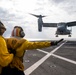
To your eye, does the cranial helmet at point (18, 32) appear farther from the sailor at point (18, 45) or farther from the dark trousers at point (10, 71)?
the dark trousers at point (10, 71)

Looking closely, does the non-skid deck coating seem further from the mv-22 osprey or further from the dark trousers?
the mv-22 osprey

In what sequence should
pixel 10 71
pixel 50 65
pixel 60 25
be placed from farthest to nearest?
pixel 60 25 < pixel 50 65 < pixel 10 71

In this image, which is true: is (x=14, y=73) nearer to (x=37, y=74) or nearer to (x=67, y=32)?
(x=37, y=74)

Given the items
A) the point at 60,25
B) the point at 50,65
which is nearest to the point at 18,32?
the point at 50,65

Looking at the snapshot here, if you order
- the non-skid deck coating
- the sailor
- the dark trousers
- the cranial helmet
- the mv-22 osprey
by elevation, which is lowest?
the mv-22 osprey

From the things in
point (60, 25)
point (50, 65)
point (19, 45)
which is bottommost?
point (60, 25)

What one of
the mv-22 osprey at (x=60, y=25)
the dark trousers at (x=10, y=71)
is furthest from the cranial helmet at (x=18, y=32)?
the mv-22 osprey at (x=60, y=25)

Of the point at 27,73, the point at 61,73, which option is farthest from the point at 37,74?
the point at 61,73

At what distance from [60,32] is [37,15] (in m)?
32.6

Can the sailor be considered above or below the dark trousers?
above

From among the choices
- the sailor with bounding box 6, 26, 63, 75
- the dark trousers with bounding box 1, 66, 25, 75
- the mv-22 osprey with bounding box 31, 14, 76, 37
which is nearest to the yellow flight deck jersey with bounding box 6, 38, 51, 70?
the sailor with bounding box 6, 26, 63, 75

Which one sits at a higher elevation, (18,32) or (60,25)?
(18,32)

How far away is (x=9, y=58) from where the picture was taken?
3785 millimetres

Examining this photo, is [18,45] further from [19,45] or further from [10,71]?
[10,71]
